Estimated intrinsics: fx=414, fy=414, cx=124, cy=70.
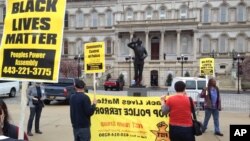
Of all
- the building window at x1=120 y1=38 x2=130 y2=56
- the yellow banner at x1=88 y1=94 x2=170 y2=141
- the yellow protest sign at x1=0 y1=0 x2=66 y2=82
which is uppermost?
the building window at x1=120 y1=38 x2=130 y2=56

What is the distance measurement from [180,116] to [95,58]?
512 cm

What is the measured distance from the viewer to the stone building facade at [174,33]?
6688 cm

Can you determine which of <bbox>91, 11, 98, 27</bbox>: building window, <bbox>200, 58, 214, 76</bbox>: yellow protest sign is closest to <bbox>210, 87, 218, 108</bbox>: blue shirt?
<bbox>200, 58, 214, 76</bbox>: yellow protest sign

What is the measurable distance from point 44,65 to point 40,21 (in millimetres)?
620

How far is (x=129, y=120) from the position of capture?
418 inches

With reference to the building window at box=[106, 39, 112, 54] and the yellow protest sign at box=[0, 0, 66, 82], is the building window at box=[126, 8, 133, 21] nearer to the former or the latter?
the building window at box=[106, 39, 112, 54]

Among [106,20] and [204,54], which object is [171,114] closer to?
[204,54]

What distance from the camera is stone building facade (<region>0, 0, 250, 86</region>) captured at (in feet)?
219

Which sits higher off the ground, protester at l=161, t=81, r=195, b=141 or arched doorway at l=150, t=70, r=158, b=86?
arched doorway at l=150, t=70, r=158, b=86

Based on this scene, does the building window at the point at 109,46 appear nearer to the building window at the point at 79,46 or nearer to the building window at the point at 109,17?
the building window at the point at 109,17

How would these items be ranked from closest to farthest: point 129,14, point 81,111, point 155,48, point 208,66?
point 81,111, point 208,66, point 155,48, point 129,14

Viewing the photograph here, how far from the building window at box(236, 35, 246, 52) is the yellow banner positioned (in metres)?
59.8

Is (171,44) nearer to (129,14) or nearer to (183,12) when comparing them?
(183,12)

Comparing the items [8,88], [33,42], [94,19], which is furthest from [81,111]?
[94,19]
